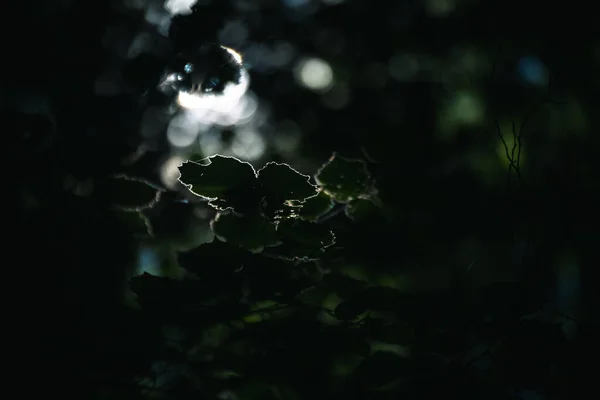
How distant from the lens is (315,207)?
0.92m

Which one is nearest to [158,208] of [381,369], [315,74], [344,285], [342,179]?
[342,179]

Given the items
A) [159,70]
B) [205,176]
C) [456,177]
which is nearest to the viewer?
[205,176]

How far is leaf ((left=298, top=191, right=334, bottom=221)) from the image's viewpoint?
898mm

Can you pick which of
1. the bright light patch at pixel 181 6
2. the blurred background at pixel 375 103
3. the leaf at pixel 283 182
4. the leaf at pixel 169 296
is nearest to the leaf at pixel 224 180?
the leaf at pixel 283 182

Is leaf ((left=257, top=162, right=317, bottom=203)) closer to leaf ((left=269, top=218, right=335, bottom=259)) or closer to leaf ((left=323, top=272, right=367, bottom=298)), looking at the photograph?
leaf ((left=269, top=218, right=335, bottom=259))

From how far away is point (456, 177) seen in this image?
108cm

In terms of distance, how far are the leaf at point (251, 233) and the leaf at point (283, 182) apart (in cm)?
6

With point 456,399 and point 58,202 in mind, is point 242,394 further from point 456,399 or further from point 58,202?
point 58,202

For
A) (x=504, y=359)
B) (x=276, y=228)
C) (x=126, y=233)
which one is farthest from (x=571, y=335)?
(x=126, y=233)

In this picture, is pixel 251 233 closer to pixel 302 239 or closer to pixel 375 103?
pixel 302 239

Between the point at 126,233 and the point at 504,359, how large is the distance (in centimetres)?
76

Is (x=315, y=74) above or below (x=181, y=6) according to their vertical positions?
above

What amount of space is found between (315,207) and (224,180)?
24 cm

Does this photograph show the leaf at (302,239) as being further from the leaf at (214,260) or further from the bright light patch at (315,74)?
the bright light patch at (315,74)
